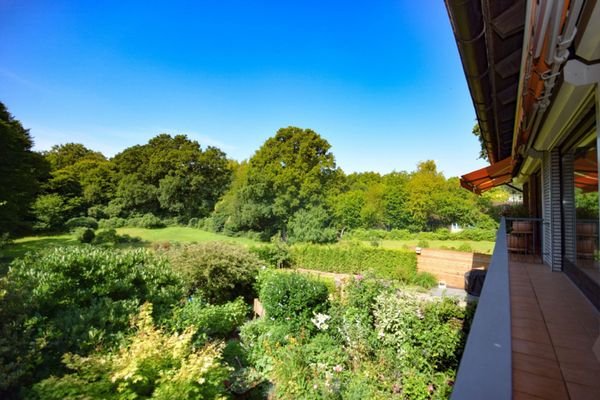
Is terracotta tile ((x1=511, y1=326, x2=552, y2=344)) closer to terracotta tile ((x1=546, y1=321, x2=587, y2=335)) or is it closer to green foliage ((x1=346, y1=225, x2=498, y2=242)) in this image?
terracotta tile ((x1=546, y1=321, x2=587, y2=335))

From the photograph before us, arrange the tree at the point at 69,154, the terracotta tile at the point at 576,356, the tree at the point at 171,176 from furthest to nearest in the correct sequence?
the tree at the point at 69,154 → the tree at the point at 171,176 → the terracotta tile at the point at 576,356

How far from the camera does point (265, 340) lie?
6.69 meters

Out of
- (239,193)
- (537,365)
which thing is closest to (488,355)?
(537,365)

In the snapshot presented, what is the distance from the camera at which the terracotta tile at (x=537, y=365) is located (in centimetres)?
164

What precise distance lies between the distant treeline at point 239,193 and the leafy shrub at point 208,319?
1538 cm

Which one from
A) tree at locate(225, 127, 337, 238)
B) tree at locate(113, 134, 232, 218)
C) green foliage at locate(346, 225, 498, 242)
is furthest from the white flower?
tree at locate(113, 134, 232, 218)

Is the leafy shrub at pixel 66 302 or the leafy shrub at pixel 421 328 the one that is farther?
the leafy shrub at pixel 421 328

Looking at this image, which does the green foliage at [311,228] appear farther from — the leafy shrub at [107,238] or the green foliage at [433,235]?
the leafy shrub at [107,238]

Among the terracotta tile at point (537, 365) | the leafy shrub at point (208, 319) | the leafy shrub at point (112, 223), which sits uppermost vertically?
the terracotta tile at point (537, 365)

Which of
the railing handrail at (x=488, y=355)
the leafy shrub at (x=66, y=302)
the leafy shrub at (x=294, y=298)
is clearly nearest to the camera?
the railing handrail at (x=488, y=355)

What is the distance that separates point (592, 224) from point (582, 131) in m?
1.08

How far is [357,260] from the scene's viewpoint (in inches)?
595

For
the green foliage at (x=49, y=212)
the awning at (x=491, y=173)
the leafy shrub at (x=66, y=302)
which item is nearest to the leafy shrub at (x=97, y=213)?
the green foliage at (x=49, y=212)

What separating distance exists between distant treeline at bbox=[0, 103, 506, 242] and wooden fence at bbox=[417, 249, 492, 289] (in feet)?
36.2
